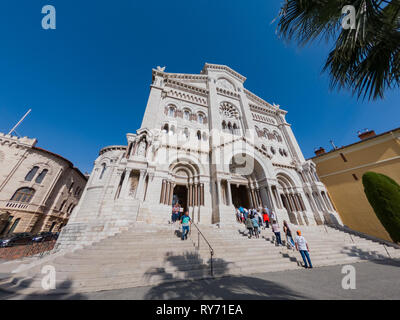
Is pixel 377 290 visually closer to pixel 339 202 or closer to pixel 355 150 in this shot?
pixel 339 202

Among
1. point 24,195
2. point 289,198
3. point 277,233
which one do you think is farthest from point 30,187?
point 289,198

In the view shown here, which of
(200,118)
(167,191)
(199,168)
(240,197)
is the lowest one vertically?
(167,191)

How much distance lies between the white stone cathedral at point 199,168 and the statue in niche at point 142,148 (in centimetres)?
6

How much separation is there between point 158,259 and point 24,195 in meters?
25.5

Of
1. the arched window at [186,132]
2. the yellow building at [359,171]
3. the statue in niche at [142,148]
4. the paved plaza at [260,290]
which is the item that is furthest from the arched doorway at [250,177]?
the yellow building at [359,171]

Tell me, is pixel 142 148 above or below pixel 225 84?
below

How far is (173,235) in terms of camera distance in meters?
7.00

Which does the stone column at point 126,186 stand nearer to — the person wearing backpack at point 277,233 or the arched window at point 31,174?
the person wearing backpack at point 277,233

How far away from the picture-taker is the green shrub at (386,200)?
8.77 m

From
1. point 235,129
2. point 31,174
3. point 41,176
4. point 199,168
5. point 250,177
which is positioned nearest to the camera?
point 199,168

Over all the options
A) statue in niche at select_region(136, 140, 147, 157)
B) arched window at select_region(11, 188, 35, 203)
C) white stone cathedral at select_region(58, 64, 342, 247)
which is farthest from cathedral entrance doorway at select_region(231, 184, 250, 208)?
arched window at select_region(11, 188, 35, 203)

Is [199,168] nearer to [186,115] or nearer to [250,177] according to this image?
[250,177]

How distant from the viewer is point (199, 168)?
39.1ft
